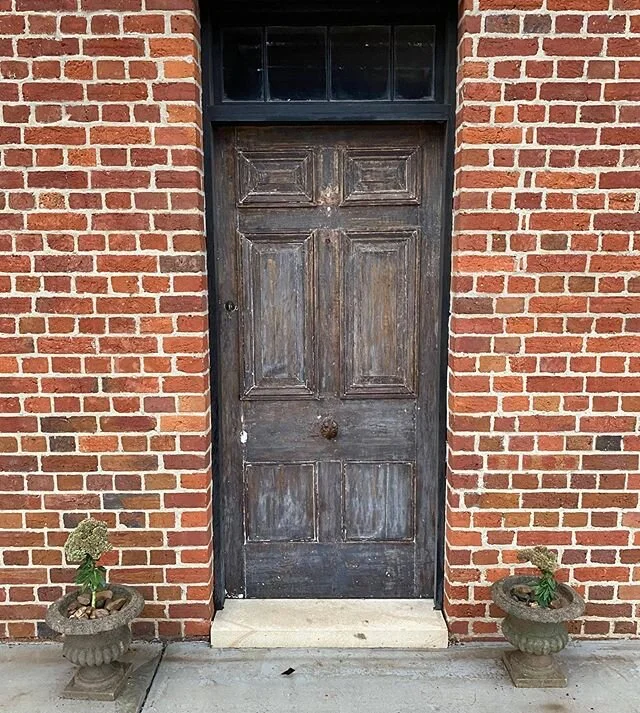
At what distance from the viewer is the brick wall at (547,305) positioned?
2783 mm

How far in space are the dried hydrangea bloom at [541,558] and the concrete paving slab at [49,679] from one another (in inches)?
69.6

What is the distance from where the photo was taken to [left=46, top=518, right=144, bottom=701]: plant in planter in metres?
2.64

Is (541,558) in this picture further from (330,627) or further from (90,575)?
(90,575)

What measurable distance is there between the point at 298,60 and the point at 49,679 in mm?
3060

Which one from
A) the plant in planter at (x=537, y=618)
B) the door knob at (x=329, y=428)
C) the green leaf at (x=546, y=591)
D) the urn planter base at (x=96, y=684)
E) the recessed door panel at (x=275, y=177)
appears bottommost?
the urn planter base at (x=96, y=684)

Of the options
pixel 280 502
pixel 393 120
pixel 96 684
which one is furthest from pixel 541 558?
pixel 393 120

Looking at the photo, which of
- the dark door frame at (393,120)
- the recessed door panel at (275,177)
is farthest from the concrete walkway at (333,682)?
the recessed door panel at (275,177)

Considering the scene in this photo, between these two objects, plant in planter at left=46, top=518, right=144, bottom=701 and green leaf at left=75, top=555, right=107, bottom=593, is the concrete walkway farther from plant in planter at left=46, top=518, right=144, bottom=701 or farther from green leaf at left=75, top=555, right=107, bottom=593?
A: green leaf at left=75, top=555, right=107, bottom=593

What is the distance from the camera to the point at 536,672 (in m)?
2.82

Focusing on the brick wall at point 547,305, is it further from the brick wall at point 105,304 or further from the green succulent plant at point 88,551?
the green succulent plant at point 88,551

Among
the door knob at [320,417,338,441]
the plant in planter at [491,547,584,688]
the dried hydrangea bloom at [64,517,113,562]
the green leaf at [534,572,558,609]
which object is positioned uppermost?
the door knob at [320,417,338,441]

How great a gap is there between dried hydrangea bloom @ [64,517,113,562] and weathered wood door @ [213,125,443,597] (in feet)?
2.36

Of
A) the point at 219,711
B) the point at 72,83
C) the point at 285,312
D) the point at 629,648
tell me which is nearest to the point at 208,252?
the point at 285,312

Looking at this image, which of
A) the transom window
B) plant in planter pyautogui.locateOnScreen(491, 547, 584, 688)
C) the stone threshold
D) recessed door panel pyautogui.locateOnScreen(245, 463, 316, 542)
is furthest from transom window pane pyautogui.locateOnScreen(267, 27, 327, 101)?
the stone threshold
